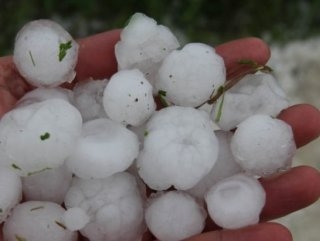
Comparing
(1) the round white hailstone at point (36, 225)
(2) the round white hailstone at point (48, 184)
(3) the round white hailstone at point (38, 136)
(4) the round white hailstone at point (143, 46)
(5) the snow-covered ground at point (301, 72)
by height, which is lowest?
(5) the snow-covered ground at point (301, 72)

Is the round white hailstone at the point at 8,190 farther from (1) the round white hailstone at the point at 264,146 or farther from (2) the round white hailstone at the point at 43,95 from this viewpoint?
(1) the round white hailstone at the point at 264,146

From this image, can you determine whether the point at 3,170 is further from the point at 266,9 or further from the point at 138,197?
the point at 266,9

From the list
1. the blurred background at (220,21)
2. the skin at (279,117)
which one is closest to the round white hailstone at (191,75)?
the skin at (279,117)

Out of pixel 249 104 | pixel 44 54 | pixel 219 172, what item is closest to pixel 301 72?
pixel 249 104

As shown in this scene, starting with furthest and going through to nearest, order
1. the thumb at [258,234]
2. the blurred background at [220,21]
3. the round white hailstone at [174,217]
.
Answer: the blurred background at [220,21]
the round white hailstone at [174,217]
the thumb at [258,234]

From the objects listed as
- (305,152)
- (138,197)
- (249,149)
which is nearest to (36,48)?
(138,197)

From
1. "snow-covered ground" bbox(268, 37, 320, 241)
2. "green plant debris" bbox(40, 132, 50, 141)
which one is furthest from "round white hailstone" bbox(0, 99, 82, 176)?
"snow-covered ground" bbox(268, 37, 320, 241)

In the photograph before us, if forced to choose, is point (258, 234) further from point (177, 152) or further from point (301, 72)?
point (301, 72)
